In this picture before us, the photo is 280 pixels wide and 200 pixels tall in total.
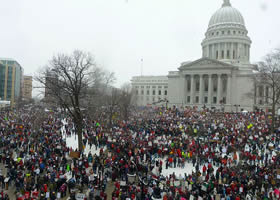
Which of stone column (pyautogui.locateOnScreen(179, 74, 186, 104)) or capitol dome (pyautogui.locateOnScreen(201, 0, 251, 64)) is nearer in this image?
stone column (pyautogui.locateOnScreen(179, 74, 186, 104))

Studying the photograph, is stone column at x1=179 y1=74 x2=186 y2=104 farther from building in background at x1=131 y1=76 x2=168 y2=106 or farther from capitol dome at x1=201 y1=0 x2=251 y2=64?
building in background at x1=131 y1=76 x2=168 y2=106

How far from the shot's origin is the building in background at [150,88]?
105 metres

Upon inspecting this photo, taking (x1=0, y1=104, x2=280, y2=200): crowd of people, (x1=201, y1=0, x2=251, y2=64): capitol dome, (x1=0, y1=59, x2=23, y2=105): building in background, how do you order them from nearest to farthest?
(x1=0, y1=104, x2=280, y2=200): crowd of people < (x1=201, y1=0, x2=251, y2=64): capitol dome < (x1=0, y1=59, x2=23, y2=105): building in background

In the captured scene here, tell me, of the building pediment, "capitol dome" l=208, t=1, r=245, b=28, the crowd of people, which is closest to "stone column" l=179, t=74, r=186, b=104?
the building pediment

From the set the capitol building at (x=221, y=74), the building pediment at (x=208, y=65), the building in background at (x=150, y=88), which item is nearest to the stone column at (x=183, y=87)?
the capitol building at (x=221, y=74)

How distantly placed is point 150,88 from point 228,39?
1571 inches

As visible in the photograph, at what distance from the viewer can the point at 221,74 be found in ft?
220

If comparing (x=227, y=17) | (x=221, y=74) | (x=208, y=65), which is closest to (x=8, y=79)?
(x=208, y=65)

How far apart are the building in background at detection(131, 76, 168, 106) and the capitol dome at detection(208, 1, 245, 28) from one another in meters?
31.7

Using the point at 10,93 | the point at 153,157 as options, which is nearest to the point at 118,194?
the point at 153,157

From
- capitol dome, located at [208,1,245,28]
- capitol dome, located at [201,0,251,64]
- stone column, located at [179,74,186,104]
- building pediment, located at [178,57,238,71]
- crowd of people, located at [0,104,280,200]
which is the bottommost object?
crowd of people, located at [0,104,280,200]

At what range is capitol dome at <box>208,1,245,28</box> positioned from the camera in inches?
3379

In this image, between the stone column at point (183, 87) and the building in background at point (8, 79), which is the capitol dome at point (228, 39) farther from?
the building in background at point (8, 79)

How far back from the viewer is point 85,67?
2148 cm
